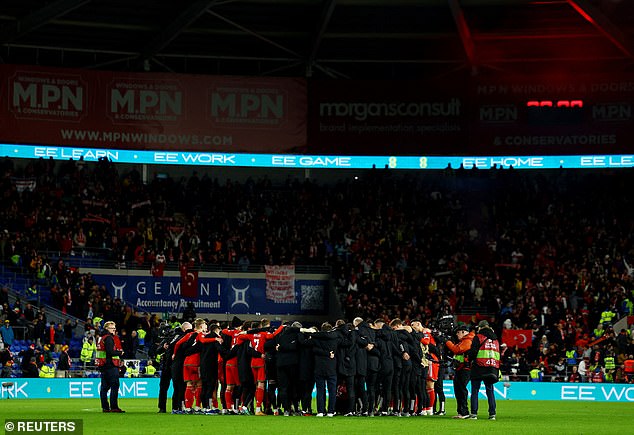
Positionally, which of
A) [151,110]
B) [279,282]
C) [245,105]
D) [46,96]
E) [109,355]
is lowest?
[109,355]

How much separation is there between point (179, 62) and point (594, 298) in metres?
21.2

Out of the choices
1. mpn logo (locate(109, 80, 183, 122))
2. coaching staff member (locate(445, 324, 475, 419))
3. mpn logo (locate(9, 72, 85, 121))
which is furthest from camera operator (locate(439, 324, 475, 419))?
mpn logo (locate(9, 72, 85, 121))

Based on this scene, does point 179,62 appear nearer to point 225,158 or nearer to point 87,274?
point 225,158

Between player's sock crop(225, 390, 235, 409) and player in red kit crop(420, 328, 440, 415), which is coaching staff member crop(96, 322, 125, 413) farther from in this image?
player in red kit crop(420, 328, 440, 415)

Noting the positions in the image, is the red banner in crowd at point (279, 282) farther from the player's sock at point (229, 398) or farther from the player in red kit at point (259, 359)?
the player in red kit at point (259, 359)

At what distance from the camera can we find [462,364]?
2405 cm

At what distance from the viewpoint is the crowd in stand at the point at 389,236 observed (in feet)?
142

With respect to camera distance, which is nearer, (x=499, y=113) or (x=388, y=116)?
(x=499, y=113)

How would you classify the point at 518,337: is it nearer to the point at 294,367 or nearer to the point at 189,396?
the point at 294,367

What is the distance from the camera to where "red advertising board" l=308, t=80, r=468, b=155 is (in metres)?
47.8

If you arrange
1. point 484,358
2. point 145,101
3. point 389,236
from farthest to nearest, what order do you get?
point 389,236, point 145,101, point 484,358

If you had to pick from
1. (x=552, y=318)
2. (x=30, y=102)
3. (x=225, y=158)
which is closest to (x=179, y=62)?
(x=225, y=158)

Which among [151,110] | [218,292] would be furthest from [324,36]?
[218,292]

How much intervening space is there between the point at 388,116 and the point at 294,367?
82.2ft
